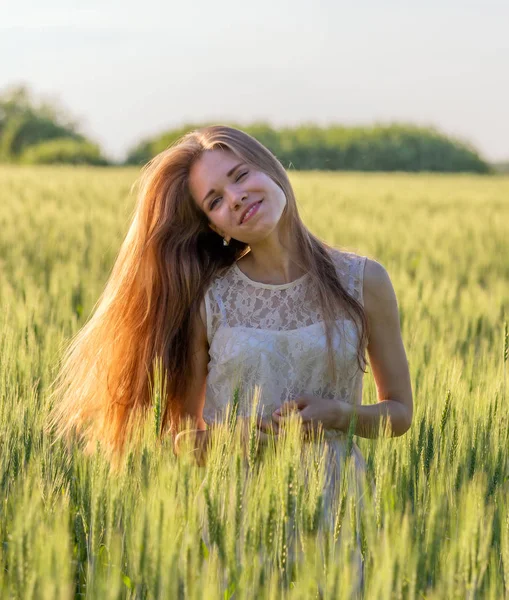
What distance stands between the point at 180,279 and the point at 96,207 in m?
5.63

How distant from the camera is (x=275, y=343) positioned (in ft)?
6.95

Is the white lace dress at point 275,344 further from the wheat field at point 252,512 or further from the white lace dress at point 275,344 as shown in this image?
the wheat field at point 252,512

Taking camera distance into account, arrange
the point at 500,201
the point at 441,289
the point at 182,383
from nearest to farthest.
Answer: the point at 182,383 → the point at 441,289 → the point at 500,201

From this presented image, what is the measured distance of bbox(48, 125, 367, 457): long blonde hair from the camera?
2158 mm

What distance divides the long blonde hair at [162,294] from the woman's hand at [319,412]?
0.22 m

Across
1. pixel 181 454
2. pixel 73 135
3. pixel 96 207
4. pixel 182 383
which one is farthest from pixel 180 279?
pixel 73 135

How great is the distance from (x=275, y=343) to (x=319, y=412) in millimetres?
267

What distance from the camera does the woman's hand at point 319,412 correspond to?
1881mm

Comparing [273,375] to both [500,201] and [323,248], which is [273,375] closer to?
[323,248]

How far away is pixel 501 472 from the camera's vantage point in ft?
5.67

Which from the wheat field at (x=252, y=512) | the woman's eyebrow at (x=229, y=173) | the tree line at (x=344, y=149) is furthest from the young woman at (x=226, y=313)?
the tree line at (x=344, y=149)

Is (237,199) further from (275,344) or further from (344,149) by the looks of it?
(344,149)

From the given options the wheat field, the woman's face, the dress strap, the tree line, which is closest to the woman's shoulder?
the dress strap

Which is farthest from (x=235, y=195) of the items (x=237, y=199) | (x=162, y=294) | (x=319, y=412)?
(x=319, y=412)
